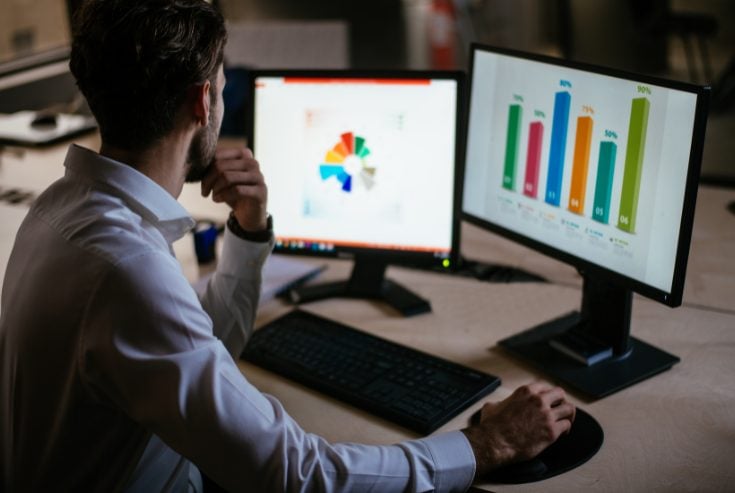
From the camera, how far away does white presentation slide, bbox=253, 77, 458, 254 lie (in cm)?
166

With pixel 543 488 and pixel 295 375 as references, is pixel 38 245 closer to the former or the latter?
pixel 295 375

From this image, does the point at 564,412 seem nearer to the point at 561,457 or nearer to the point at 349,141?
the point at 561,457

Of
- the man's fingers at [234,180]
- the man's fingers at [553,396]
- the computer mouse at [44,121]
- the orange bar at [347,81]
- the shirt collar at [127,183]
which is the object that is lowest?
the man's fingers at [553,396]

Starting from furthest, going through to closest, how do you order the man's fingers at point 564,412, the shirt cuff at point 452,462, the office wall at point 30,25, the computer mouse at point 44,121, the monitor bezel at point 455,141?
the office wall at point 30,25 → the computer mouse at point 44,121 → the monitor bezel at point 455,141 → the man's fingers at point 564,412 → the shirt cuff at point 452,462

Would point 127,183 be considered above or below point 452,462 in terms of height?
above

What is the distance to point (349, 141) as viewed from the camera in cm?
170

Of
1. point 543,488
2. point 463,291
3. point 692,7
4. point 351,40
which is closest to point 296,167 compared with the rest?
point 463,291

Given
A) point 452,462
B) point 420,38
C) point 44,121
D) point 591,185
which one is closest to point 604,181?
point 591,185

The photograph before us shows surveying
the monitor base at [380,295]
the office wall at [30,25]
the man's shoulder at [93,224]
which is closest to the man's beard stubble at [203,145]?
the man's shoulder at [93,224]

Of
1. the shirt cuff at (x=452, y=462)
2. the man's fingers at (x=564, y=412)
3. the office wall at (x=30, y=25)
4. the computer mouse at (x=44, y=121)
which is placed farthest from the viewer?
the office wall at (x=30, y=25)

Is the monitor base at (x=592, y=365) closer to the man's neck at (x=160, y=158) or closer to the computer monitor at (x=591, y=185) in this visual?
the computer monitor at (x=591, y=185)

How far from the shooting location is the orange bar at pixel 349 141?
5.57ft

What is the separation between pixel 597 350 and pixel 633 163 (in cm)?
36

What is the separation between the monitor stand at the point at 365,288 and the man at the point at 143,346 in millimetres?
512
